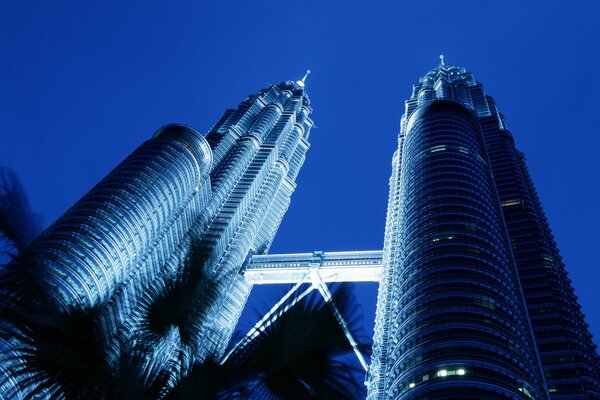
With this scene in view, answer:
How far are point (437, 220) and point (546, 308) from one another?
17.9 metres

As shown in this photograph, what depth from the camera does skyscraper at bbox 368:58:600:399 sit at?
59438mm

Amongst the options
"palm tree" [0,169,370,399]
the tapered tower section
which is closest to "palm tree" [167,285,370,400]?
"palm tree" [0,169,370,399]

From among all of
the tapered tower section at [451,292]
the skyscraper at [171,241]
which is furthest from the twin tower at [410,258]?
the tapered tower section at [451,292]

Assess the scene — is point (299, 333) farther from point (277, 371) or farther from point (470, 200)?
point (470, 200)

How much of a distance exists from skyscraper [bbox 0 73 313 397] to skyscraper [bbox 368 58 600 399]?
21953 millimetres

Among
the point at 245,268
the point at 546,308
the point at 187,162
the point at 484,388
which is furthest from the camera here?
the point at 245,268

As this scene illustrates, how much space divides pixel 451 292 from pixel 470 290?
2141mm

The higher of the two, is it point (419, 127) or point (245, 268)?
point (419, 127)

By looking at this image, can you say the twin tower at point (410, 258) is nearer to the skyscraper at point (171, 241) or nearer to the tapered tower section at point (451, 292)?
the skyscraper at point (171, 241)

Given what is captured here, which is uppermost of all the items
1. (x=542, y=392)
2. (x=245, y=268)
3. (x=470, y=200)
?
(x=245, y=268)

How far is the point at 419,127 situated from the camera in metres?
118

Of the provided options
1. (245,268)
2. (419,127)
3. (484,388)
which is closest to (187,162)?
(245,268)

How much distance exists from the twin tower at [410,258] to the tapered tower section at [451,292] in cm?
20

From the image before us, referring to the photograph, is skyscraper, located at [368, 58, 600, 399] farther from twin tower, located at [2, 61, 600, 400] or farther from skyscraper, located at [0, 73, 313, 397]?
skyscraper, located at [0, 73, 313, 397]
